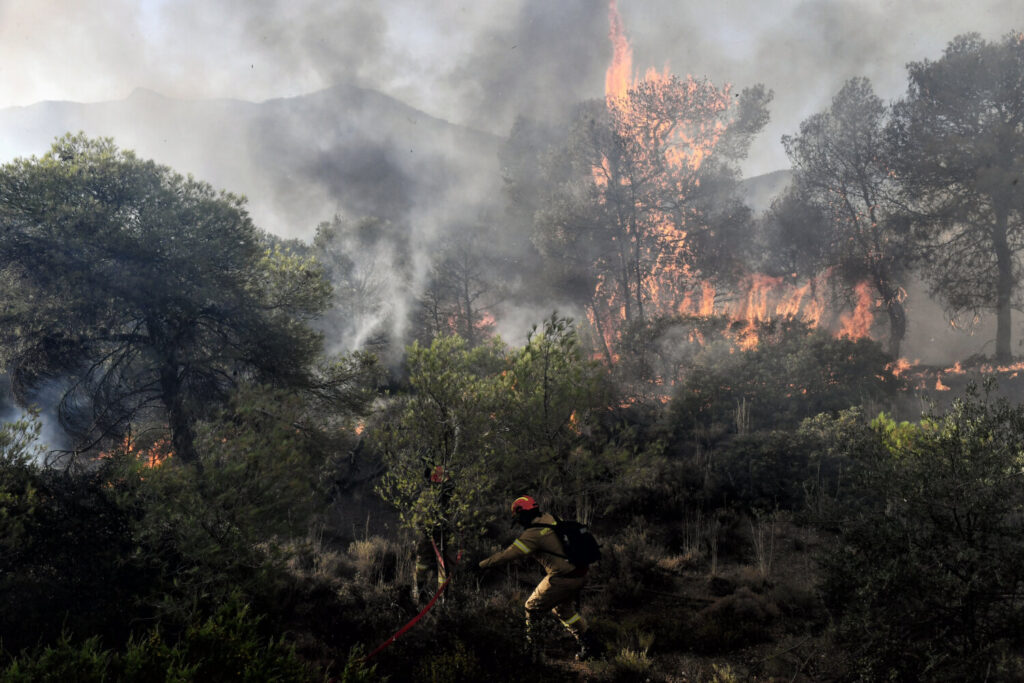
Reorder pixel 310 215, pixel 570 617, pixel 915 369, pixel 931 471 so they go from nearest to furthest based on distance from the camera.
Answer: pixel 931 471, pixel 570 617, pixel 915 369, pixel 310 215

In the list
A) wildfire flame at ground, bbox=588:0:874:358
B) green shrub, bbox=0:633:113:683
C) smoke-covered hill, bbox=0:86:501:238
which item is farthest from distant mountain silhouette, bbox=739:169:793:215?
green shrub, bbox=0:633:113:683

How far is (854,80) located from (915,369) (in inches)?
593

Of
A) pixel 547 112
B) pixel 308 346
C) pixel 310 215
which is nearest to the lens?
pixel 308 346

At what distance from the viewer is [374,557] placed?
1170 centimetres

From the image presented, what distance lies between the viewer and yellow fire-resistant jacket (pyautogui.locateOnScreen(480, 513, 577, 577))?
6582 mm

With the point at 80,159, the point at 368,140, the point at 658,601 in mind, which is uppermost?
the point at 368,140

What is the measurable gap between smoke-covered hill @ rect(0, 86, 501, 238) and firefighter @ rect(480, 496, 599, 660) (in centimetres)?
5204

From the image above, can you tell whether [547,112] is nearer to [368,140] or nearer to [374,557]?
[374,557]

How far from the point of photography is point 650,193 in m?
29.9

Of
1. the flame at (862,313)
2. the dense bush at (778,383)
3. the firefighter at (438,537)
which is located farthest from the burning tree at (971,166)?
the firefighter at (438,537)

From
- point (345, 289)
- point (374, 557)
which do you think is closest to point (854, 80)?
point (345, 289)

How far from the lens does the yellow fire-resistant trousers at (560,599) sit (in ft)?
22.7

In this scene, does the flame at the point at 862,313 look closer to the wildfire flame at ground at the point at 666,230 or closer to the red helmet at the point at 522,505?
the wildfire flame at ground at the point at 666,230

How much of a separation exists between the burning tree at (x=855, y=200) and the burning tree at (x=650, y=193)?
148 inches
